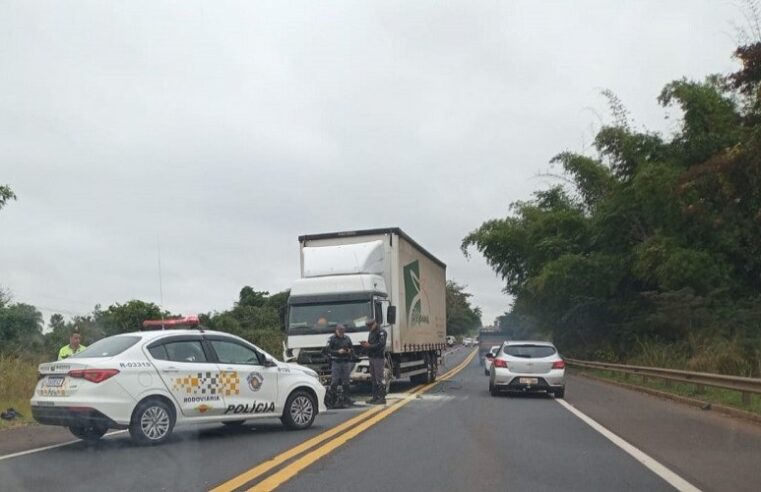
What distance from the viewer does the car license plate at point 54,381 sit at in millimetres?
10211

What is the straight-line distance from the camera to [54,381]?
10.3 metres

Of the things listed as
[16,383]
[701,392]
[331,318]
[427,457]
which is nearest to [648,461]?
[427,457]

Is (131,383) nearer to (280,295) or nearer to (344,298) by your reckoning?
(344,298)

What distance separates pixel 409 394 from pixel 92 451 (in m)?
10.6

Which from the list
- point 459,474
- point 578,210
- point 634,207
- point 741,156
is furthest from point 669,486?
point 578,210

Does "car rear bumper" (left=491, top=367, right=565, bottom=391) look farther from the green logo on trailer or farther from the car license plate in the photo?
the car license plate

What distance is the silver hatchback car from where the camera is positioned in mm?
18703

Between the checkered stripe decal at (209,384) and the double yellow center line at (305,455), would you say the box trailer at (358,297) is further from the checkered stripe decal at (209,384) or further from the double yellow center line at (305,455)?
the checkered stripe decal at (209,384)

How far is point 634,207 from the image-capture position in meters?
31.4

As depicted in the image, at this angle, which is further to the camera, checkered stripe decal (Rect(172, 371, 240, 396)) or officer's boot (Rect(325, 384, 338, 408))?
officer's boot (Rect(325, 384, 338, 408))

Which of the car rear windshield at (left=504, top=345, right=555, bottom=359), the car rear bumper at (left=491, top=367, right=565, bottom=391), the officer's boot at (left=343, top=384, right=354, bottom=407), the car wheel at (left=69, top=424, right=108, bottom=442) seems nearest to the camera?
the car wheel at (left=69, top=424, right=108, bottom=442)

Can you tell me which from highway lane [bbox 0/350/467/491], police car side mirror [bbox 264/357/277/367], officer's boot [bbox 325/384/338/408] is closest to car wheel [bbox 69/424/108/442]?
highway lane [bbox 0/350/467/491]

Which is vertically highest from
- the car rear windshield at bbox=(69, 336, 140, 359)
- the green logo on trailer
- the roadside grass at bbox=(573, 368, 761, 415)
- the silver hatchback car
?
the green logo on trailer

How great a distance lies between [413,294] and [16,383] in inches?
395
